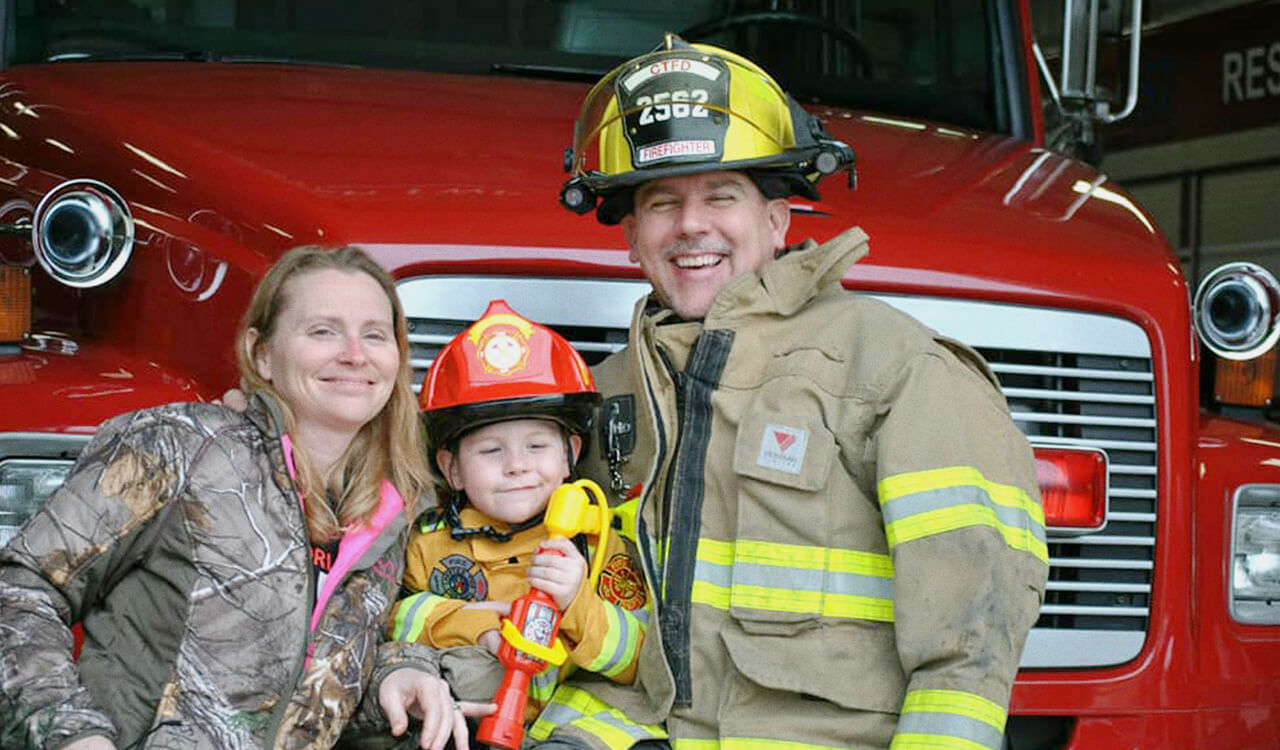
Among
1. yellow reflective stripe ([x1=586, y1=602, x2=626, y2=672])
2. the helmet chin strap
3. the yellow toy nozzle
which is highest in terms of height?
the yellow toy nozzle

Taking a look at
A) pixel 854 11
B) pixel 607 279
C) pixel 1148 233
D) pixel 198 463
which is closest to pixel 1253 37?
pixel 854 11

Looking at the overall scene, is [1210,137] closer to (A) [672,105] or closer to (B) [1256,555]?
(B) [1256,555]

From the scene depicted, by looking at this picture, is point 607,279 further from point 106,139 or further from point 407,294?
point 106,139

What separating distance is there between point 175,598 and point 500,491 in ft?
1.96

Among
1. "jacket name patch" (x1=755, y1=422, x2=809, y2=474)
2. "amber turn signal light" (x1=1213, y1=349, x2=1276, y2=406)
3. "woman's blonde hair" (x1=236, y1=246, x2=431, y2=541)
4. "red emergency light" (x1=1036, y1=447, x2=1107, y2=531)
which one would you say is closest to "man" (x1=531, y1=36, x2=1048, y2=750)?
"jacket name patch" (x1=755, y1=422, x2=809, y2=474)

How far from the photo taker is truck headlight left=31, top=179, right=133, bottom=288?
340 cm

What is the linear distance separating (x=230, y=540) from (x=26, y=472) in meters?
0.62

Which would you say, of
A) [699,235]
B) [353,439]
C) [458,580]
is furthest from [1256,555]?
[353,439]

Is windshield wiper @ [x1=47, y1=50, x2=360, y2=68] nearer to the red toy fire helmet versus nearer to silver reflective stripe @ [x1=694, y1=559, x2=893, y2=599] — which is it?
the red toy fire helmet

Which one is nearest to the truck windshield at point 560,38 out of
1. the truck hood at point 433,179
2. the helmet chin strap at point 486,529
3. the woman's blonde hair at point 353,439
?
the truck hood at point 433,179

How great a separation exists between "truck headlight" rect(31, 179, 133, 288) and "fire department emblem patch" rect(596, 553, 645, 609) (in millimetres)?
1081

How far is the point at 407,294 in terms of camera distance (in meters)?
3.26

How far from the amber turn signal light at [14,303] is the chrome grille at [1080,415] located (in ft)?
3.37

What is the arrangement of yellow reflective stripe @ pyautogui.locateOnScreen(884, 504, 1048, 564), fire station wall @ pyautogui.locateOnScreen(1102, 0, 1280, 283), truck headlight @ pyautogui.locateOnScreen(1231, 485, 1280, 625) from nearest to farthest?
yellow reflective stripe @ pyautogui.locateOnScreen(884, 504, 1048, 564) < truck headlight @ pyautogui.locateOnScreen(1231, 485, 1280, 625) < fire station wall @ pyautogui.locateOnScreen(1102, 0, 1280, 283)
